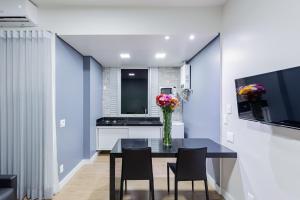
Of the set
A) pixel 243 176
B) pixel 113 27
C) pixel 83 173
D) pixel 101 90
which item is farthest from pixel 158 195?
pixel 101 90

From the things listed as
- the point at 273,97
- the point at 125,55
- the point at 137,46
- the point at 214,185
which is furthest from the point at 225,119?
the point at 125,55

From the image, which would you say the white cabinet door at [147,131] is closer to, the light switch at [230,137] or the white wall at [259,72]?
the white wall at [259,72]

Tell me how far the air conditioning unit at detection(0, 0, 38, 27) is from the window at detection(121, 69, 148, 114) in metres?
3.29

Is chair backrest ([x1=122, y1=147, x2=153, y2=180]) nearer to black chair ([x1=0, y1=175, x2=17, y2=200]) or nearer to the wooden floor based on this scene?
the wooden floor

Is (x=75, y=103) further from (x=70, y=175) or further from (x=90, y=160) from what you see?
(x=90, y=160)

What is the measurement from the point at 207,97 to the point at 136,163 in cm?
193

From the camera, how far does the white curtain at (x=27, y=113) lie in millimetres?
3086

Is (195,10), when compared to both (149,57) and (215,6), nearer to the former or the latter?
(215,6)

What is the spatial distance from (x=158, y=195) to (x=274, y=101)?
229cm

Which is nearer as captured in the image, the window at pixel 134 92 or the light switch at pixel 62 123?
the light switch at pixel 62 123

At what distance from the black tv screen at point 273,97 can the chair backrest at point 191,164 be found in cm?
73

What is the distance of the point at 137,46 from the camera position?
3.97m

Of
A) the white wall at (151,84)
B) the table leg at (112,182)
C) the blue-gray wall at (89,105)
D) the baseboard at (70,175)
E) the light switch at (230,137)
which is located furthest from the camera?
the white wall at (151,84)

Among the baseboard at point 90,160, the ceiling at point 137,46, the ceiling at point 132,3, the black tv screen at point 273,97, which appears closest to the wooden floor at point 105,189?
the baseboard at point 90,160
